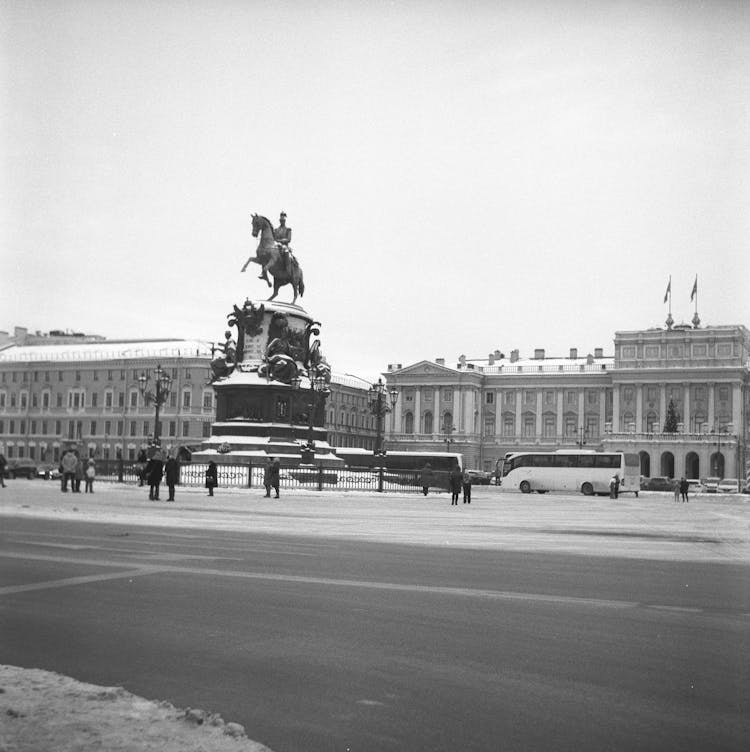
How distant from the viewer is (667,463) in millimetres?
120938

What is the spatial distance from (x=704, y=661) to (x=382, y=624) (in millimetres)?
2841

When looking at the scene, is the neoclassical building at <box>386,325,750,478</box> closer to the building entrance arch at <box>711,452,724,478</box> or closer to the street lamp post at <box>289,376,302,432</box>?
the building entrance arch at <box>711,452,724,478</box>

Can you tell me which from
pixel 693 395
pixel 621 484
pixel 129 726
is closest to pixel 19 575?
pixel 129 726

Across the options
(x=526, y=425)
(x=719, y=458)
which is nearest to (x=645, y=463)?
(x=719, y=458)

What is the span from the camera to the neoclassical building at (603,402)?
121 meters

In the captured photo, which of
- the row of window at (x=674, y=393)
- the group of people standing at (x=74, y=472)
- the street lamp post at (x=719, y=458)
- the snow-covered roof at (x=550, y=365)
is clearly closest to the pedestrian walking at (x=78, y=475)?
the group of people standing at (x=74, y=472)

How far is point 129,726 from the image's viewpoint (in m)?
5.43

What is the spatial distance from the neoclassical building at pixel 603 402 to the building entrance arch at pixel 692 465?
5.0 inches

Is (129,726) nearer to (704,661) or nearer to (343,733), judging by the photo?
(343,733)

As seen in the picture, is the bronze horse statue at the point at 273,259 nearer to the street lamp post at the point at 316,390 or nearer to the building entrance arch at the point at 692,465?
the street lamp post at the point at 316,390

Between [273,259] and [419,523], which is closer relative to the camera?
[419,523]

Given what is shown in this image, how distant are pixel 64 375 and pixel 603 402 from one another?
241ft

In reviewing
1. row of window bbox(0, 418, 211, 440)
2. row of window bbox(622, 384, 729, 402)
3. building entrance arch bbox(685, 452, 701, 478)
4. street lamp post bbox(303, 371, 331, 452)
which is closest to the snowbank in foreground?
street lamp post bbox(303, 371, 331, 452)

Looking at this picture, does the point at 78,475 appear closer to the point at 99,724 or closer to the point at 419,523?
the point at 419,523
